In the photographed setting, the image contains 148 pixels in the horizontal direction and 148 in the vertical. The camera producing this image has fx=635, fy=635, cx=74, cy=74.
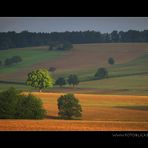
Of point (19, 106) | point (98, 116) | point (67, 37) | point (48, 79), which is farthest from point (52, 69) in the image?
point (98, 116)

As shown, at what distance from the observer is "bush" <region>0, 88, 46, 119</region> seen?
14.2 meters

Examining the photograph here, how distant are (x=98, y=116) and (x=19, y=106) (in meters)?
1.81

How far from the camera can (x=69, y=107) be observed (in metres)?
14.4

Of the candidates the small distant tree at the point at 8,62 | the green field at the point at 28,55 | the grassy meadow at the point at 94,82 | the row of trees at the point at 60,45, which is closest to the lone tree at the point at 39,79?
the grassy meadow at the point at 94,82

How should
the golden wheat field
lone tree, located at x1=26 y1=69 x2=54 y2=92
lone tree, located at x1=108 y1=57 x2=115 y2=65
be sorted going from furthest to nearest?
lone tree, located at x1=108 y1=57 x2=115 y2=65, lone tree, located at x1=26 y1=69 x2=54 y2=92, the golden wheat field

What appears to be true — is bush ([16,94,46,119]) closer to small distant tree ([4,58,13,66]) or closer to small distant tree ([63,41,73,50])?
small distant tree ([4,58,13,66])

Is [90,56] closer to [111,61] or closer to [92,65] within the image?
[92,65]

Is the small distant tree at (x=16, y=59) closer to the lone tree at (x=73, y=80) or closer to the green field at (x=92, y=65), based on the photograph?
the green field at (x=92, y=65)

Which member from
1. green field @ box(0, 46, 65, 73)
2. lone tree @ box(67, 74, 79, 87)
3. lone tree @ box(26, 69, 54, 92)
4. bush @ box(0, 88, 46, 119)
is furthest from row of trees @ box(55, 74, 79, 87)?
bush @ box(0, 88, 46, 119)

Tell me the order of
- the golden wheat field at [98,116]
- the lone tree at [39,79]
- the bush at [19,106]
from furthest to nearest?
1. the lone tree at [39,79]
2. the bush at [19,106]
3. the golden wheat field at [98,116]

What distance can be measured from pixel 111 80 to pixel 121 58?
0.56m

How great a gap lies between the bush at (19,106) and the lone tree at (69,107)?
41cm

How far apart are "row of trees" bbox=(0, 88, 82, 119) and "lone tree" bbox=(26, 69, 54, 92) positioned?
389mm

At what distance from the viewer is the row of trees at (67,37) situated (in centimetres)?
1459
